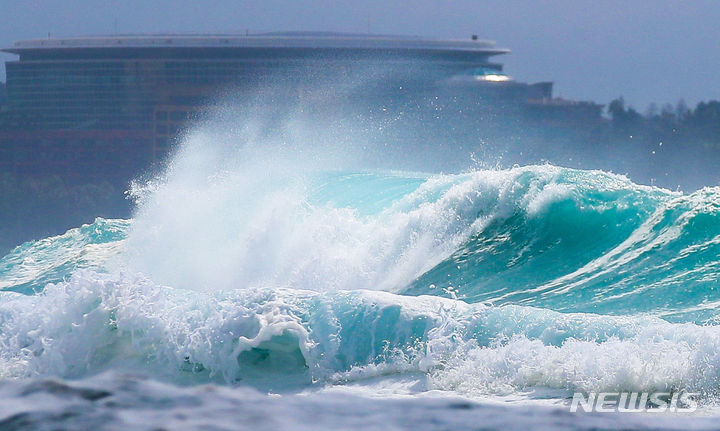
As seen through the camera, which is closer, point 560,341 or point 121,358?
point 560,341

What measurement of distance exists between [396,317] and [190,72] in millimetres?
61447

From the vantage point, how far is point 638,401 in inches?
289

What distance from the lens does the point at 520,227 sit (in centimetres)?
1556

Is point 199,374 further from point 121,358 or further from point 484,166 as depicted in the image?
point 484,166

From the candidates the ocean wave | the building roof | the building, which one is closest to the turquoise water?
the ocean wave

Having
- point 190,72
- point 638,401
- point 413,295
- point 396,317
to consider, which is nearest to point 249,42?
point 190,72

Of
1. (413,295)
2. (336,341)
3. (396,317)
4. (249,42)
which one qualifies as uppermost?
(249,42)

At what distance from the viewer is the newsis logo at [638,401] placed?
276 inches

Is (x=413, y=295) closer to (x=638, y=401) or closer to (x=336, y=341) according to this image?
(x=336, y=341)

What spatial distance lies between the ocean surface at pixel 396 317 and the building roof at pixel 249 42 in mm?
48788

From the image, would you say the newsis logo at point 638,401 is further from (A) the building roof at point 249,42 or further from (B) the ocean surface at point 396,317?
(A) the building roof at point 249,42

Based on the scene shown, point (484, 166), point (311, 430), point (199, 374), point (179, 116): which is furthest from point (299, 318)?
point (179, 116)

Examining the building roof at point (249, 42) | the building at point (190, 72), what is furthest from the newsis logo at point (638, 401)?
the building roof at point (249, 42)

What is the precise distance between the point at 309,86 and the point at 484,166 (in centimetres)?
1207
